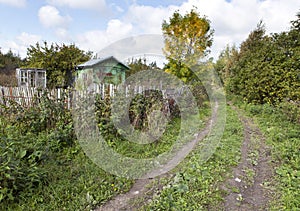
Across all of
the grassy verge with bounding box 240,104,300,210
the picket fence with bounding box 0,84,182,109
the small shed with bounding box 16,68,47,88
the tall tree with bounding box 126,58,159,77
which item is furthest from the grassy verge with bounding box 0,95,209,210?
the tall tree with bounding box 126,58,159,77

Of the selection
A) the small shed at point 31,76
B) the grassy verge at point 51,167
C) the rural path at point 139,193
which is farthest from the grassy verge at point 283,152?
the small shed at point 31,76

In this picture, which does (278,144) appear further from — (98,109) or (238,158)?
(98,109)

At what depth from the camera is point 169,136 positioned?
4.73m

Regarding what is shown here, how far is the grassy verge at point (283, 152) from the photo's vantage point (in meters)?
2.50

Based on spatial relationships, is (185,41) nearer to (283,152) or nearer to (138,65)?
(138,65)

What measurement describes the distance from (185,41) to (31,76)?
8761 millimetres

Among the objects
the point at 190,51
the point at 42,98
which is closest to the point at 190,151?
the point at 42,98

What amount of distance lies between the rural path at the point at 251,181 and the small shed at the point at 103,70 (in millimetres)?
7476

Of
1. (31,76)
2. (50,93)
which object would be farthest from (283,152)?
(31,76)

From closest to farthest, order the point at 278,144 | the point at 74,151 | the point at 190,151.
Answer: the point at 74,151
the point at 190,151
the point at 278,144

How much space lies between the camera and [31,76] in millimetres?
11031

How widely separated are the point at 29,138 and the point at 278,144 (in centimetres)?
512

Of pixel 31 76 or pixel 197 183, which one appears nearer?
pixel 197 183

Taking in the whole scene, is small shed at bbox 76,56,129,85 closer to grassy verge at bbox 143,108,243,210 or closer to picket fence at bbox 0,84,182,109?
picket fence at bbox 0,84,182,109
